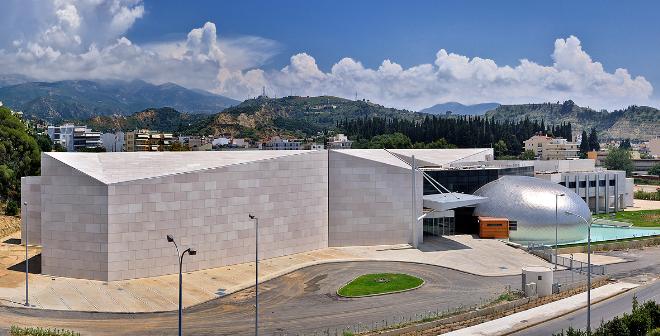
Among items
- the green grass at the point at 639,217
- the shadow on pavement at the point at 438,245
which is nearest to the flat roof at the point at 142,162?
the shadow on pavement at the point at 438,245

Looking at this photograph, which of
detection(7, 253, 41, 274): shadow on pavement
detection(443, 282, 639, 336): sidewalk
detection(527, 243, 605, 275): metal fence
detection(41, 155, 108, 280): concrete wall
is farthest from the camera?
detection(527, 243, 605, 275): metal fence

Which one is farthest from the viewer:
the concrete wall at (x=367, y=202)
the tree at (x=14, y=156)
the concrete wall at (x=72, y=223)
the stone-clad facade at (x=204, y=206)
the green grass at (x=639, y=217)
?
the green grass at (x=639, y=217)

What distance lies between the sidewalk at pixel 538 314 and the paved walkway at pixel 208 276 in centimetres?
893

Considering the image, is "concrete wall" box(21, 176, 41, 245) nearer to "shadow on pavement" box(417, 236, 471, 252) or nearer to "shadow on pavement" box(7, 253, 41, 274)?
"shadow on pavement" box(7, 253, 41, 274)

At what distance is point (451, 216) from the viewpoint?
79.1 m

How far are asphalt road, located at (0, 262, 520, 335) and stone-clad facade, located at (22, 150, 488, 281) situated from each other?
28.3ft

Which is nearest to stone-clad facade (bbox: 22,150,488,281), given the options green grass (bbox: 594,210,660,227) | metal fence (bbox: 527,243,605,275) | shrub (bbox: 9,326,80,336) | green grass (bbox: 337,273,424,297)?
shrub (bbox: 9,326,80,336)

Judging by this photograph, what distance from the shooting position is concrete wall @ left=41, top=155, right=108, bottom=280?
2065 inches

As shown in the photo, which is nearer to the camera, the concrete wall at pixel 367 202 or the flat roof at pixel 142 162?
the flat roof at pixel 142 162

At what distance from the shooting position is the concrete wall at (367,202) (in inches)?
2803

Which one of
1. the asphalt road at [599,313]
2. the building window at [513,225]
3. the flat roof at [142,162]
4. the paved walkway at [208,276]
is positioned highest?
the flat roof at [142,162]

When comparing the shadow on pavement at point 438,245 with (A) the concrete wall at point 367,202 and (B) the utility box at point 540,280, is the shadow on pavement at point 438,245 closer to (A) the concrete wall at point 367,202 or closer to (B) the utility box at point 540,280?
(A) the concrete wall at point 367,202

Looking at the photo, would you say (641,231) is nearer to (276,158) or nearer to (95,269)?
(276,158)

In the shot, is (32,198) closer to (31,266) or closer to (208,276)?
(31,266)
